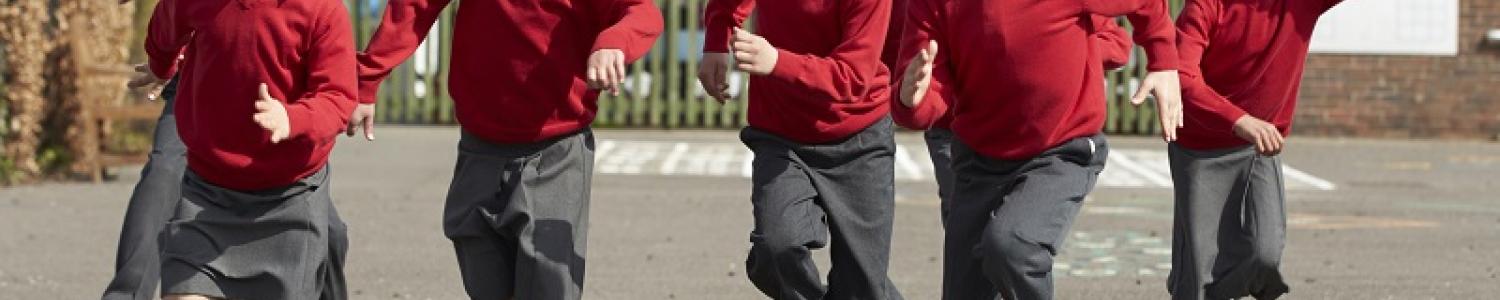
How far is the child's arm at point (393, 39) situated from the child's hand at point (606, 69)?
0.53 metres

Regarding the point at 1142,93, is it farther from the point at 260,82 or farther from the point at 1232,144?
the point at 260,82

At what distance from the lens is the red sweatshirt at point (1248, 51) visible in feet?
25.1

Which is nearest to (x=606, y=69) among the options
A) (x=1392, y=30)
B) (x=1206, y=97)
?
(x=1206, y=97)

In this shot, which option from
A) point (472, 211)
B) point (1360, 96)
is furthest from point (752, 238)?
point (1360, 96)

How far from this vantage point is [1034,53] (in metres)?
7.00

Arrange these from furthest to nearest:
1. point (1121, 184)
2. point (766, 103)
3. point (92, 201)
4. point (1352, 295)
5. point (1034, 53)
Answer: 1. point (1121, 184)
2. point (92, 201)
3. point (1352, 295)
4. point (766, 103)
5. point (1034, 53)

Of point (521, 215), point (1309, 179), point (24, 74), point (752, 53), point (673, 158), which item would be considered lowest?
point (673, 158)

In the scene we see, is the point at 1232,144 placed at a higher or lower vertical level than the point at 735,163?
higher

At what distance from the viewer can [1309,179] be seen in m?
16.4

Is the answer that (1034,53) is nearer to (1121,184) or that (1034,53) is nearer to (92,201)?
(92,201)

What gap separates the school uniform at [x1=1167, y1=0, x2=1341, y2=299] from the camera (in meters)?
7.65

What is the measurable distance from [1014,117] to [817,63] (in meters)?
0.54

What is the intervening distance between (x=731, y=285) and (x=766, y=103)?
2.82 meters

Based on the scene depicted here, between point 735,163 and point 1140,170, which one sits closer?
point 1140,170
